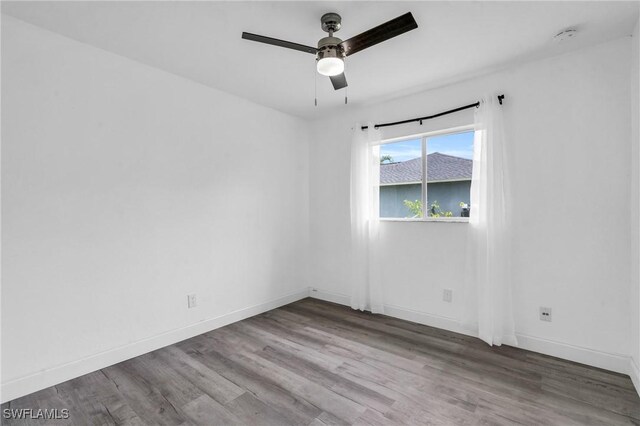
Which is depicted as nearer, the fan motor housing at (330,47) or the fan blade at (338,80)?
the fan motor housing at (330,47)

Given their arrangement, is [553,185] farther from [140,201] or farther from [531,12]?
[140,201]

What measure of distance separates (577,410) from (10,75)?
4224mm

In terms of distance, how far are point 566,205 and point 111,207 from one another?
3717 mm

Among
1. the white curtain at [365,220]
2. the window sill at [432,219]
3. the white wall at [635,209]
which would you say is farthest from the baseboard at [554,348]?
the window sill at [432,219]

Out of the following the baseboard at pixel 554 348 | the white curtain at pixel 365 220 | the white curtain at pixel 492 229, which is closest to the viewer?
the baseboard at pixel 554 348

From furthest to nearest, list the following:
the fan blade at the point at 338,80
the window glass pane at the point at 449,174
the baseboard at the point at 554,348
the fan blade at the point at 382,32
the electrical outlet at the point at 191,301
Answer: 1. the window glass pane at the point at 449,174
2. the electrical outlet at the point at 191,301
3. the baseboard at the point at 554,348
4. the fan blade at the point at 338,80
5. the fan blade at the point at 382,32

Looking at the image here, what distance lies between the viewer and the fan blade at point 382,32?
63.2 inches

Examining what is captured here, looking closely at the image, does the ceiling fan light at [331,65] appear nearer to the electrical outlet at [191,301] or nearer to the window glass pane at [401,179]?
the window glass pane at [401,179]

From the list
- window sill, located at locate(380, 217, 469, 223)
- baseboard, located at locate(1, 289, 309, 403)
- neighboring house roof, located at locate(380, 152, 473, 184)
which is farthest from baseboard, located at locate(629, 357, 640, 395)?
baseboard, located at locate(1, 289, 309, 403)

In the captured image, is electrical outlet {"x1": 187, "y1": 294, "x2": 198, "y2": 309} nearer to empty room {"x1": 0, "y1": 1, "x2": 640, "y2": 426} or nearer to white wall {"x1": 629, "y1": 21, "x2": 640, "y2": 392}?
empty room {"x1": 0, "y1": 1, "x2": 640, "y2": 426}

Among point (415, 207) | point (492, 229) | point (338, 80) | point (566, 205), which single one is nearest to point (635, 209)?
point (566, 205)

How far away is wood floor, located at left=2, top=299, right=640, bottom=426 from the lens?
1.81 m

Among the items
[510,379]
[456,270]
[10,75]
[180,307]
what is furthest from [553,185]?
[10,75]

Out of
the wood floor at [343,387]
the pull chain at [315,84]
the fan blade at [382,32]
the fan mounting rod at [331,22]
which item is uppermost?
the pull chain at [315,84]
